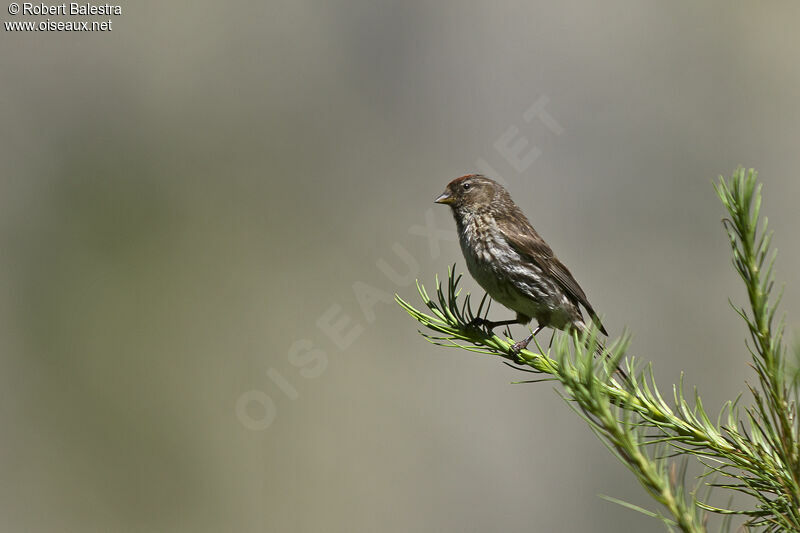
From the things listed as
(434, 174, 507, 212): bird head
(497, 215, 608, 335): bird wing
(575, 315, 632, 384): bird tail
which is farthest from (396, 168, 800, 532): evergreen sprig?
(434, 174, 507, 212): bird head

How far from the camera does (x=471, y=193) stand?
427 centimetres

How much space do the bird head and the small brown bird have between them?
145mm

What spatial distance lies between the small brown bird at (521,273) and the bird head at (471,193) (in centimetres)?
15

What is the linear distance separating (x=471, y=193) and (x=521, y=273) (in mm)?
785

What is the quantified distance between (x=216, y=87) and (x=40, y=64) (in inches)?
129

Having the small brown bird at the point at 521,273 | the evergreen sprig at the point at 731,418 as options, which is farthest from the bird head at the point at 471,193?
the evergreen sprig at the point at 731,418

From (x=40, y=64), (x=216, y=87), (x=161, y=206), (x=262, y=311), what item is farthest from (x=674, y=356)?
(x=40, y=64)

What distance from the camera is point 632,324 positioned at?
31.7 ft

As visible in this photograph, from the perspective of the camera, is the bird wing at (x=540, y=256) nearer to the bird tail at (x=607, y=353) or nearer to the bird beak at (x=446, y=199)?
the bird tail at (x=607, y=353)

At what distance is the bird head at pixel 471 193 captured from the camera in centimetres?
422

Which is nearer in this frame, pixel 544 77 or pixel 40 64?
pixel 544 77

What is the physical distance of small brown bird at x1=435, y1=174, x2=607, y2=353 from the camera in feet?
12.1

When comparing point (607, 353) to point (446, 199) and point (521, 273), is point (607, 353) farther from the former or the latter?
point (446, 199)

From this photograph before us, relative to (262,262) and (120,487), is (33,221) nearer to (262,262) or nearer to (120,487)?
(262,262)
